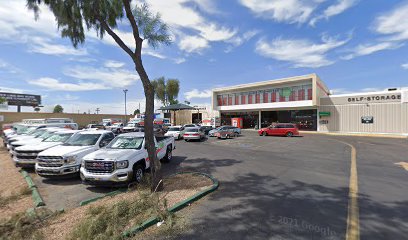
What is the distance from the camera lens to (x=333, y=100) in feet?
109

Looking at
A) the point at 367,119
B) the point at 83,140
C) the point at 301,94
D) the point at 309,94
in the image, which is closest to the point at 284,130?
the point at 309,94

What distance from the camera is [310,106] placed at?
34469mm

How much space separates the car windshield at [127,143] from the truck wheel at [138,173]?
2.58 ft

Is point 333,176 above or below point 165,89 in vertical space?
below

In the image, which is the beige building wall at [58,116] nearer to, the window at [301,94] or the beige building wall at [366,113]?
the window at [301,94]

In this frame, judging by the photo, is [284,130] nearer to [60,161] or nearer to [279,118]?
[279,118]

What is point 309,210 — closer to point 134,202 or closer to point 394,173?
point 134,202

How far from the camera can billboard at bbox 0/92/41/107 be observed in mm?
54263

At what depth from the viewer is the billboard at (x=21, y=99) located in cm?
5426

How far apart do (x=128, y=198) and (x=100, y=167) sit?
175cm

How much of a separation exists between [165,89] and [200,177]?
2171 inches

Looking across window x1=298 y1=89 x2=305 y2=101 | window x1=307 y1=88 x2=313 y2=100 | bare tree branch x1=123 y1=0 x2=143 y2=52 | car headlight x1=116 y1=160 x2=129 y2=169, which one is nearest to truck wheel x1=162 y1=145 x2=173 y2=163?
car headlight x1=116 y1=160 x2=129 y2=169

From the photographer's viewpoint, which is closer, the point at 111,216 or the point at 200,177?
the point at 111,216

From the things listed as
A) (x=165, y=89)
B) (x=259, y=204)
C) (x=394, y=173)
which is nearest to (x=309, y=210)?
(x=259, y=204)
